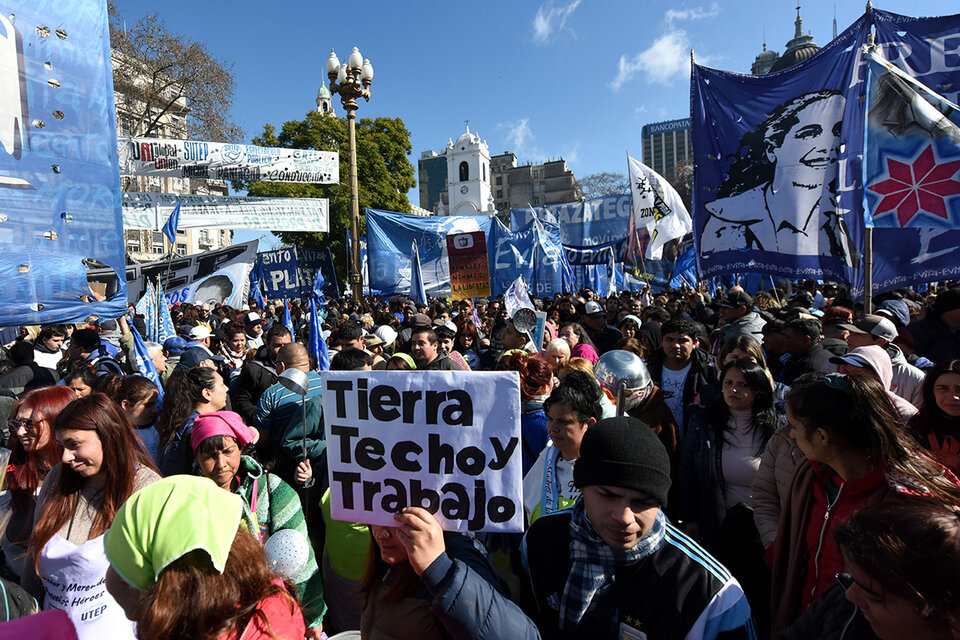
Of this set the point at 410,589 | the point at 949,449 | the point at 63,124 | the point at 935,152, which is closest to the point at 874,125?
the point at 935,152

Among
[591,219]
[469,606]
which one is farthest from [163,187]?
[469,606]

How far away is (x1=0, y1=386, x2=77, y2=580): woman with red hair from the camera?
2.75m

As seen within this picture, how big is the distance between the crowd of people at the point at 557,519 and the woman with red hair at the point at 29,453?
0.01 metres

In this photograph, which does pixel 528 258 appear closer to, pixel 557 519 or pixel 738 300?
pixel 738 300

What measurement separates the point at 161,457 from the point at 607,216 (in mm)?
18587

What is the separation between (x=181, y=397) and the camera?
3.45m

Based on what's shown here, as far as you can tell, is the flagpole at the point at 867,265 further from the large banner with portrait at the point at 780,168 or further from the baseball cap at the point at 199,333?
the baseball cap at the point at 199,333

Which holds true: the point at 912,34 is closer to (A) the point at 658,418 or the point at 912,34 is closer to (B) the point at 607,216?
(A) the point at 658,418

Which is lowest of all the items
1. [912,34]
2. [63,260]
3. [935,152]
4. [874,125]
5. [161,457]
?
[161,457]

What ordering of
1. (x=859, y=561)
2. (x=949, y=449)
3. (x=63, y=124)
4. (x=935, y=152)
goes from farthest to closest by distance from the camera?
1. (x=935, y=152)
2. (x=63, y=124)
3. (x=949, y=449)
4. (x=859, y=561)

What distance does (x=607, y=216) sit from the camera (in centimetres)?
2005

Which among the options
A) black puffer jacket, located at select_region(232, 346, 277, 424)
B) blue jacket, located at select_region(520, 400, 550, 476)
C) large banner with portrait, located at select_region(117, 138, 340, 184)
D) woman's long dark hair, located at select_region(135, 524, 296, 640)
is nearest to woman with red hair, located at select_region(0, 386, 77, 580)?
black puffer jacket, located at select_region(232, 346, 277, 424)

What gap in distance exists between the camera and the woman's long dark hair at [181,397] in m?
3.43

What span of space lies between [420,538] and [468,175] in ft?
319
